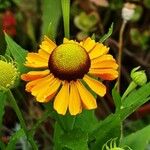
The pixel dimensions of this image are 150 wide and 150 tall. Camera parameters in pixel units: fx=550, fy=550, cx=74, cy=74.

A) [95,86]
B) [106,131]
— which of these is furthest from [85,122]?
[95,86]

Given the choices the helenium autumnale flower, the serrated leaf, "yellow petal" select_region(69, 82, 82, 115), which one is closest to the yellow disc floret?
the helenium autumnale flower

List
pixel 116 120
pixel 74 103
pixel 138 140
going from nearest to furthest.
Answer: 1. pixel 74 103
2. pixel 116 120
3. pixel 138 140

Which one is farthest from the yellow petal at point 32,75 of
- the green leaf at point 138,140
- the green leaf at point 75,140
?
the green leaf at point 138,140

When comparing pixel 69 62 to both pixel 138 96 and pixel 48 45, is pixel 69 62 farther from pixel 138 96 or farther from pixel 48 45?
pixel 138 96

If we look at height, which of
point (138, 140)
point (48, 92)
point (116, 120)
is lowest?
point (138, 140)

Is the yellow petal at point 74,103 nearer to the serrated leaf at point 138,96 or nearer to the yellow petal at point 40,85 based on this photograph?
the yellow petal at point 40,85

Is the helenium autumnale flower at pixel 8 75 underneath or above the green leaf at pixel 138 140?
above

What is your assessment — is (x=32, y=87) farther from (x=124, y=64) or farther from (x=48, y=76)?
(x=124, y=64)
